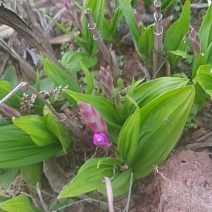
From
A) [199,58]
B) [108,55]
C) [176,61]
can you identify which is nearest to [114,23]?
[108,55]

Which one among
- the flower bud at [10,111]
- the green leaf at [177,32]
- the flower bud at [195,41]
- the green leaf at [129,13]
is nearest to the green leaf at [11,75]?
the flower bud at [10,111]

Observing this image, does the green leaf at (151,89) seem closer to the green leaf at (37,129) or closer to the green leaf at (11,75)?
the green leaf at (37,129)

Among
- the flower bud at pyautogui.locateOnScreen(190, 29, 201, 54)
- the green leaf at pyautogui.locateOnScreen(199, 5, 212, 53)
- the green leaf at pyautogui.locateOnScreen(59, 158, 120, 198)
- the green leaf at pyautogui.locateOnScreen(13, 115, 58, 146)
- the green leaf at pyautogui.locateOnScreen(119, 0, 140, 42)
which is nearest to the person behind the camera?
the green leaf at pyautogui.locateOnScreen(59, 158, 120, 198)

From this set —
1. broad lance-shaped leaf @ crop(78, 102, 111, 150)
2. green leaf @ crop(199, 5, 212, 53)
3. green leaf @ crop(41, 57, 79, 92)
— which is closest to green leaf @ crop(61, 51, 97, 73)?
green leaf @ crop(41, 57, 79, 92)

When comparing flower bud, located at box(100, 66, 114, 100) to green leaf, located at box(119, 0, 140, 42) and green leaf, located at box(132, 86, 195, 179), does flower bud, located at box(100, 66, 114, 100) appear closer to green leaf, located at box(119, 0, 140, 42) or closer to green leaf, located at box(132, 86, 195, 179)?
green leaf, located at box(132, 86, 195, 179)

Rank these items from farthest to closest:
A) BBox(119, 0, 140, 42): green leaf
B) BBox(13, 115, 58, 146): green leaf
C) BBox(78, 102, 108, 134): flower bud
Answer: BBox(119, 0, 140, 42): green leaf < BBox(13, 115, 58, 146): green leaf < BBox(78, 102, 108, 134): flower bud

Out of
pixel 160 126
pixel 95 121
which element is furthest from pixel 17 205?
pixel 160 126

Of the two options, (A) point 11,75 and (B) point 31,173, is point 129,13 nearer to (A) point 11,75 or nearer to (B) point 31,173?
(A) point 11,75
